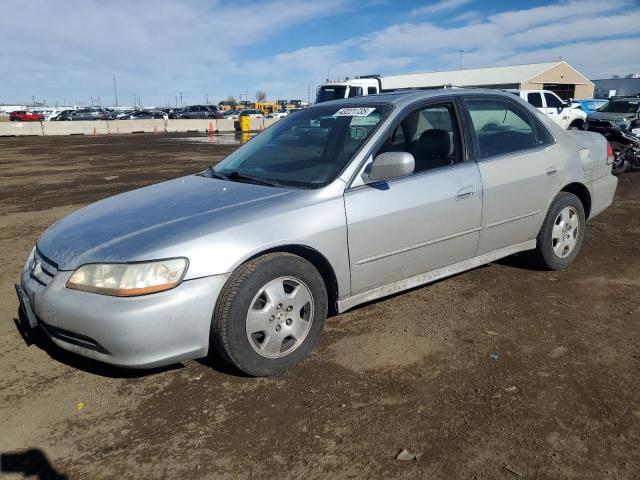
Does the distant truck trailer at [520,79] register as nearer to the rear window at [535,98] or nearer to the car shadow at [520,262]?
the rear window at [535,98]

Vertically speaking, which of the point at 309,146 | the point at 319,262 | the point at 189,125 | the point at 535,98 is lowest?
the point at 319,262

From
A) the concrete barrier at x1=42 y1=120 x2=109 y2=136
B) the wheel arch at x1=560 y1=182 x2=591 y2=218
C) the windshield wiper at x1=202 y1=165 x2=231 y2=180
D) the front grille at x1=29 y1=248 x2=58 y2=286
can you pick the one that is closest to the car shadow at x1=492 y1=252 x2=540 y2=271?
the wheel arch at x1=560 y1=182 x2=591 y2=218

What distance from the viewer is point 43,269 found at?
121 inches

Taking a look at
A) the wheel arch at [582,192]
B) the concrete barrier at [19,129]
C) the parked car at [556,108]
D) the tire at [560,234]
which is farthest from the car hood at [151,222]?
the concrete barrier at [19,129]

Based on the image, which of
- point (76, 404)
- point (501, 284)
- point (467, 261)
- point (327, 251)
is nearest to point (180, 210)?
point (327, 251)

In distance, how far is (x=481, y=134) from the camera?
4.12m

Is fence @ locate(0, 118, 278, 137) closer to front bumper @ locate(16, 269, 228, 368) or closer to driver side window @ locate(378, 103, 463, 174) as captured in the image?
driver side window @ locate(378, 103, 463, 174)

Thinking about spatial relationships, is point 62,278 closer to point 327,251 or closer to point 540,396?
point 327,251

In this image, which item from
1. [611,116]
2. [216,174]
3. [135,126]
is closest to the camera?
[216,174]


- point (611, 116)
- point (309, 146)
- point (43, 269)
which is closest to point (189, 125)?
point (611, 116)

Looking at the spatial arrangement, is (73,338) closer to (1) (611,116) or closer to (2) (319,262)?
(2) (319,262)

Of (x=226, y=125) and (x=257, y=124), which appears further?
(x=257, y=124)

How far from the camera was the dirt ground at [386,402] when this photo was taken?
7.77 feet

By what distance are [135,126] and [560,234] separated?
1341 inches
